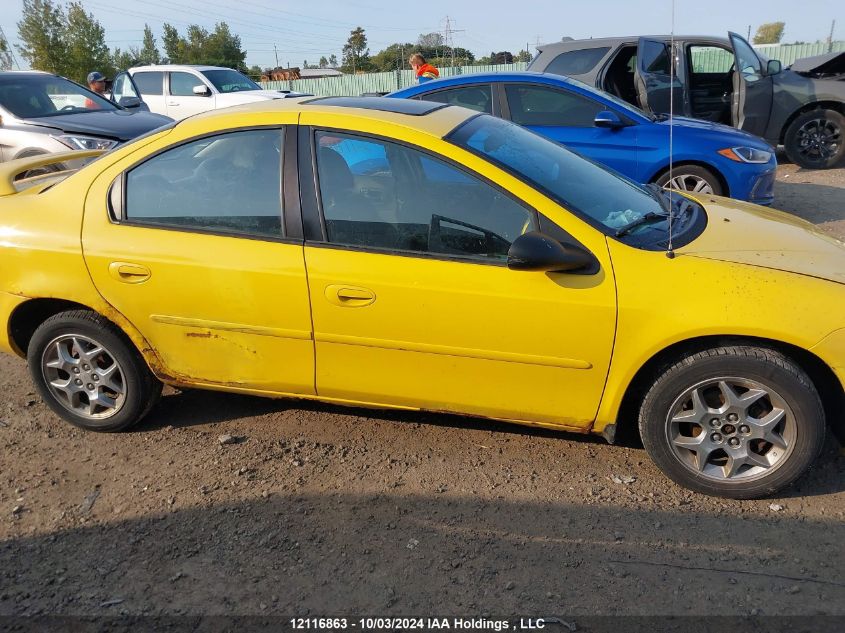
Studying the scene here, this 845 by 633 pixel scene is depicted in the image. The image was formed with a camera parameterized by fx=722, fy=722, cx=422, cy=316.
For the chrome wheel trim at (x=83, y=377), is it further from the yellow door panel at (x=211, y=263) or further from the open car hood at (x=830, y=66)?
the open car hood at (x=830, y=66)

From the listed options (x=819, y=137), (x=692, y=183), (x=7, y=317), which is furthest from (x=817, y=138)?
(x=7, y=317)

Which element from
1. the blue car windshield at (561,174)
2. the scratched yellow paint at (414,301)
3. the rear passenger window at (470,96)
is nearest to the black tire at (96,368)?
the scratched yellow paint at (414,301)

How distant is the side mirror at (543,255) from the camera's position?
2.91m

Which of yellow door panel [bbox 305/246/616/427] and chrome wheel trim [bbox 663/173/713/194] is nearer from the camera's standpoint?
yellow door panel [bbox 305/246/616/427]

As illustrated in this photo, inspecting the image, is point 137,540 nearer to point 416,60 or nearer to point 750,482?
point 750,482

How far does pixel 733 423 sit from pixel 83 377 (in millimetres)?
3142

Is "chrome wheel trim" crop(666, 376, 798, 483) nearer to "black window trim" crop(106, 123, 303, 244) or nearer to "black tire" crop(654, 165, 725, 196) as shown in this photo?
"black window trim" crop(106, 123, 303, 244)

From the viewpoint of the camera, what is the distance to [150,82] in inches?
600

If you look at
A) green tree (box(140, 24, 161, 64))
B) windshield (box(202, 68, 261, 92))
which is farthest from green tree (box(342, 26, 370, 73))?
windshield (box(202, 68, 261, 92))

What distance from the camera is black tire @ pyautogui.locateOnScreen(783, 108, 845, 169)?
10.2 metres

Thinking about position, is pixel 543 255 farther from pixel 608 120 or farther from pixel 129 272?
pixel 608 120

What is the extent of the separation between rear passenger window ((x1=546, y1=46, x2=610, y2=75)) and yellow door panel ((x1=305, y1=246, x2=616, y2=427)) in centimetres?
726

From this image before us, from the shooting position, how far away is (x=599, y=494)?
3176 millimetres

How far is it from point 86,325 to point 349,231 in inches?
57.4
